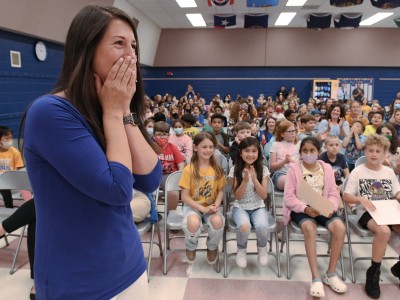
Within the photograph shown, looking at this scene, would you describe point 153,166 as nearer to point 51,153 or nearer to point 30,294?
point 51,153

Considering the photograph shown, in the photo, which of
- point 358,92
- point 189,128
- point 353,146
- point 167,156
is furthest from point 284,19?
point 167,156

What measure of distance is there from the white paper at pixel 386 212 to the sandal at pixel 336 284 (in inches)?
24.1

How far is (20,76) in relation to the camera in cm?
725

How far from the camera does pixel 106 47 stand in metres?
0.87

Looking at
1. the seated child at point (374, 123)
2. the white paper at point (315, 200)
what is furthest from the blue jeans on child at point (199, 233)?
the seated child at point (374, 123)

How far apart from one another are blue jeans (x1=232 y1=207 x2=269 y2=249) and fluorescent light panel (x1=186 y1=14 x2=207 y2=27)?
1148 centimetres

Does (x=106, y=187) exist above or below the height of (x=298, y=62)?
below

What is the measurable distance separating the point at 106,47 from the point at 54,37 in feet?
25.8

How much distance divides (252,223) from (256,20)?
35.6 ft

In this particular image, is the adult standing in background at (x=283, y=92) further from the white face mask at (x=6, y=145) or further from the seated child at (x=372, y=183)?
the white face mask at (x=6, y=145)

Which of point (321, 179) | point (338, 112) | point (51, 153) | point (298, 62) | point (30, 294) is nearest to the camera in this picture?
point (51, 153)

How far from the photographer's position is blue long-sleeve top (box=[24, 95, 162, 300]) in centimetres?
79

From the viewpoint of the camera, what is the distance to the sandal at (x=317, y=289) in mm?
2744

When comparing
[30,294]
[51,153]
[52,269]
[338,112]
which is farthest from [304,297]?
[338,112]
